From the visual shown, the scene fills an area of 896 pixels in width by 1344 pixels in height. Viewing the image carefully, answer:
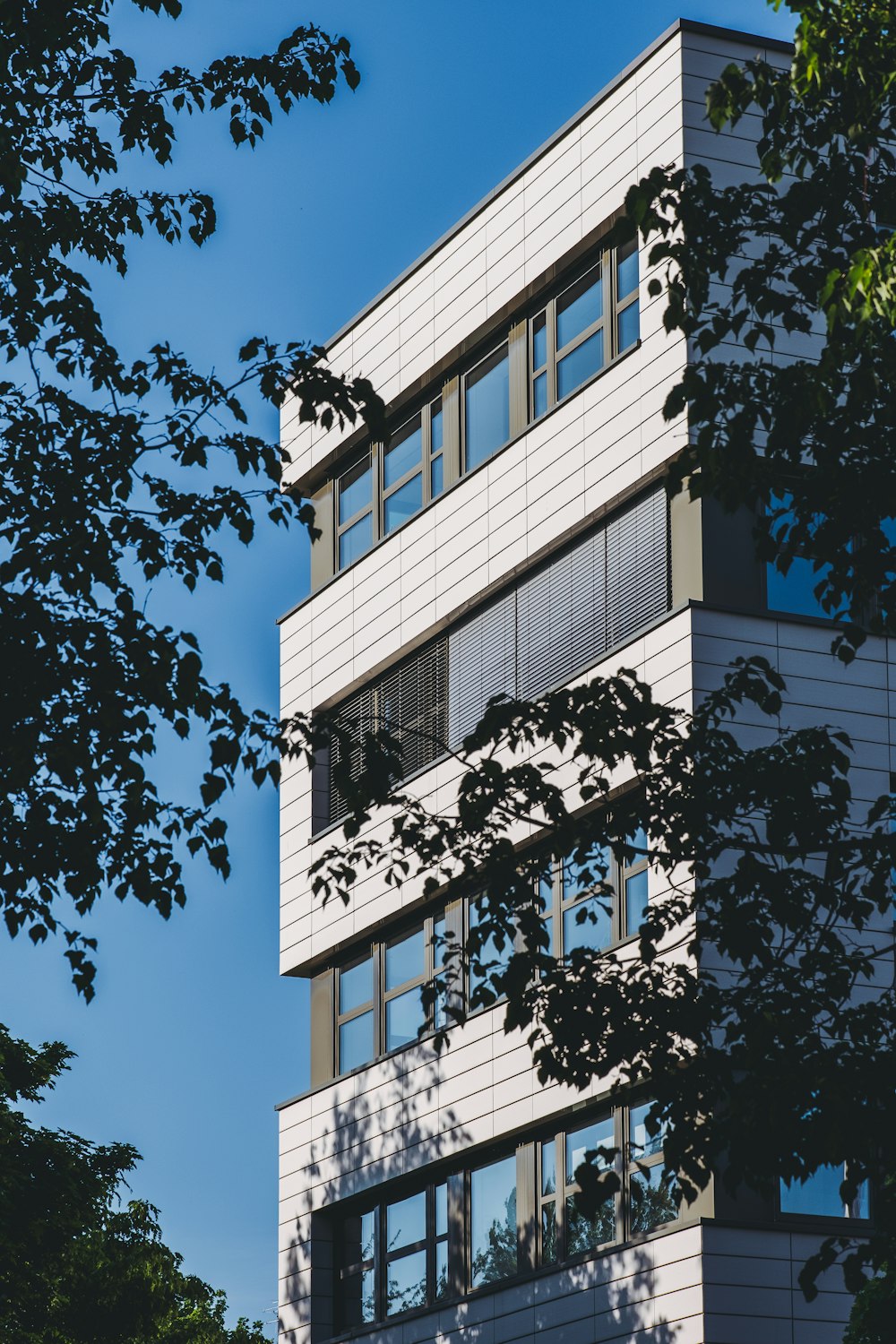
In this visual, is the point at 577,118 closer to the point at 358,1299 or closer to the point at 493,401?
the point at 493,401

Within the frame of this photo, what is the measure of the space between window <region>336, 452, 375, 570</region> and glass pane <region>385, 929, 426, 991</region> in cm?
562

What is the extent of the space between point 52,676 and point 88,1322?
22.8 m

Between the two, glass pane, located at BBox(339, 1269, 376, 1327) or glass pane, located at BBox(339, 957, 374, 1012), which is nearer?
glass pane, located at BBox(339, 1269, 376, 1327)

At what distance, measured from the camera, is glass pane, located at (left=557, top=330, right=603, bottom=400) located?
88.4 ft

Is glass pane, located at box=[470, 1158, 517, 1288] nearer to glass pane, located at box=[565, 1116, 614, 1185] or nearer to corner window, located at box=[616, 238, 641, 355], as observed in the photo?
glass pane, located at box=[565, 1116, 614, 1185]

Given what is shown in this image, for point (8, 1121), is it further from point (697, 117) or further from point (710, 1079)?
point (710, 1079)

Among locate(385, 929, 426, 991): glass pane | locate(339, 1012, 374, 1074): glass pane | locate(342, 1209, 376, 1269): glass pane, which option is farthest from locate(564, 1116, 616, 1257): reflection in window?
locate(342, 1209, 376, 1269): glass pane

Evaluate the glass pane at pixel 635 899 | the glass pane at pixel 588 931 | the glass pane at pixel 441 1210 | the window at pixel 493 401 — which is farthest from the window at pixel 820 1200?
the window at pixel 493 401

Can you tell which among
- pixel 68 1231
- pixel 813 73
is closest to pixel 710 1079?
pixel 813 73

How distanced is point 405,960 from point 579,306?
8.73m

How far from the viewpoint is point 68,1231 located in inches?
1144

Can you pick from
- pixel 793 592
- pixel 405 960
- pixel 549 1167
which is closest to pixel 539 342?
pixel 793 592

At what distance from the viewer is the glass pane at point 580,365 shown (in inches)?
1061

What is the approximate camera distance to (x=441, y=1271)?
27.8 m
